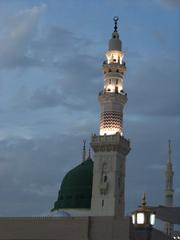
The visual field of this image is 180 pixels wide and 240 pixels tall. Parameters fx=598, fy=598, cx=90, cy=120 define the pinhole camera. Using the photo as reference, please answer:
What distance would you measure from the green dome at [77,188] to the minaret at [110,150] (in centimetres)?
271

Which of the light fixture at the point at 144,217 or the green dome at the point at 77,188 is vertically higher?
the green dome at the point at 77,188

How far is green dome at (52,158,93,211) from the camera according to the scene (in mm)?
45281

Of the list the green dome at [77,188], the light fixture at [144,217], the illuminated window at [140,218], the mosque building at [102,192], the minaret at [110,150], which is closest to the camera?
the light fixture at [144,217]

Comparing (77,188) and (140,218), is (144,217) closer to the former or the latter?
(140,218)

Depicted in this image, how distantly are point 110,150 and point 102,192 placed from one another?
10.0 ft

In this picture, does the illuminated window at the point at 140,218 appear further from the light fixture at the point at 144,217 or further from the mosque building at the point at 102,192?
the mosque building at the point at 102,192

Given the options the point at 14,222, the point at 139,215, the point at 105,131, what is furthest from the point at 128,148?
the point at 139,215

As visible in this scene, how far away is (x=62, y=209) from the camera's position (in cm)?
4569

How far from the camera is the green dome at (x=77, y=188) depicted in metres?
45.3

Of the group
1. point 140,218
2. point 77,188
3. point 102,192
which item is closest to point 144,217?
point 140,218

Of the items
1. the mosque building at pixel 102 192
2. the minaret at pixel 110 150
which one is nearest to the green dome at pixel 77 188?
the mosque building at pixel 102 192

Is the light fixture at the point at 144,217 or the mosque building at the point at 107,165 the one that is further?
the mosque building at the point at 107,165

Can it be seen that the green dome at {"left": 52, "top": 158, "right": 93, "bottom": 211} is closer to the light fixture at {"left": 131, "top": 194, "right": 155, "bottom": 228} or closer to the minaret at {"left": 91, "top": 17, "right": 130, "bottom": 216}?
the minaret at {"left": 91, "top": 17, "right": 130, "bottom": 216}

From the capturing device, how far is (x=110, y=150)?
42906 mm
